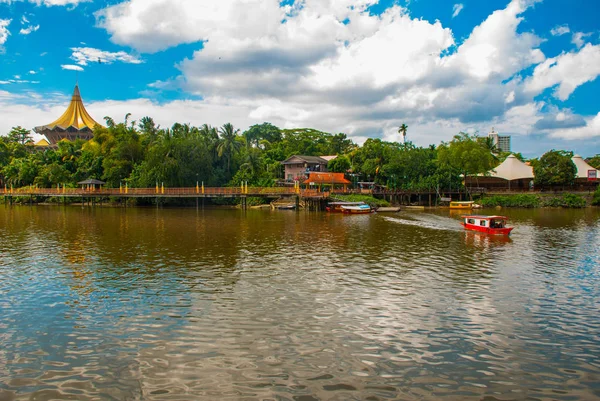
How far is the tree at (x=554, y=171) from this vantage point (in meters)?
76.9

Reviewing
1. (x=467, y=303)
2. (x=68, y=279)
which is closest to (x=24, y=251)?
Result: (x=68, y=279)

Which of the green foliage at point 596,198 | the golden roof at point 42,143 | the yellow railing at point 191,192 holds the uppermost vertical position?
the golden roof at point 42,143

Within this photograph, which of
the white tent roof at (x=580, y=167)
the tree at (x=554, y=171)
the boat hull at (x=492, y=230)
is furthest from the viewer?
the white tent roof at (x=580, y=167)

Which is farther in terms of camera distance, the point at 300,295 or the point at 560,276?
the point at 560,276

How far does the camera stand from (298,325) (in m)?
12.7

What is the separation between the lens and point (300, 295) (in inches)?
625

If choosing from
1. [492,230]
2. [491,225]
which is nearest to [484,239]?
[492,230]

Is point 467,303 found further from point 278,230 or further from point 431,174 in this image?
point 431,174

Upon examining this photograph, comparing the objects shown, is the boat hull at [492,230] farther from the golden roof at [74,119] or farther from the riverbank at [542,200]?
the golden roof at [74,119]

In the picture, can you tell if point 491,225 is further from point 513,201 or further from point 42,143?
point 42,143

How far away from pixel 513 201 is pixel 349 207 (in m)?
32.8

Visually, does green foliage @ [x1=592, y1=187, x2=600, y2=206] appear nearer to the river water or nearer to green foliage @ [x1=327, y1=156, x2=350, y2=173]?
green foliage @ [x1=327, y1=156, x2=350, y2=173]

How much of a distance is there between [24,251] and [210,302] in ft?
56.8

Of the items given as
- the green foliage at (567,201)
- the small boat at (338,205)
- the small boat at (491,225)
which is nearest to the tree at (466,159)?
the green foliage at (567,201)
